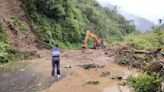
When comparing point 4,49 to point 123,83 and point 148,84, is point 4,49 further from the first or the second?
point 148,84

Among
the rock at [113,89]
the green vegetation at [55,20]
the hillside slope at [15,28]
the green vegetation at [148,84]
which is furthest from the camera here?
the green vegetation at [55,20]

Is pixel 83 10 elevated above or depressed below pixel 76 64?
above

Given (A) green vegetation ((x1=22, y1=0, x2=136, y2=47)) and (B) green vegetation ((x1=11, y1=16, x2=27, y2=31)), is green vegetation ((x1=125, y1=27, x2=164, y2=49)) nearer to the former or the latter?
(A) green vegetation ((x1=22, y1=0, x2=136, y2=47))

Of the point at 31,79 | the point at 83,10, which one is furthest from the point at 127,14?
the point at 31,79

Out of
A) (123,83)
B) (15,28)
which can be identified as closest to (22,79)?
(123,83)

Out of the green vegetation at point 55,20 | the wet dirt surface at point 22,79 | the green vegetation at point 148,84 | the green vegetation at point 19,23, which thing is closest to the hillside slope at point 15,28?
the green vegetation at point 19,23

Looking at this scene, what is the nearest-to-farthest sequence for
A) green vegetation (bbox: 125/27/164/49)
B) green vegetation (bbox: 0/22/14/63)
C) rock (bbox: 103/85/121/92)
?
1. rock (bbox: 103/85/121/92)
2. green vegetation (bbox: 0/22/14/63)
3. green vegetation (bbox: 125/27/164/49)

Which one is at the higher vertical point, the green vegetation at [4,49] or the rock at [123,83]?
the green vegetation at [4,49]


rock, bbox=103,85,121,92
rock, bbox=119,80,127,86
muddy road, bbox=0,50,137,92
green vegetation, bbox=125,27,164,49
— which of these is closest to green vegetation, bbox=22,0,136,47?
green vegetation, bbox=125,27,164,49

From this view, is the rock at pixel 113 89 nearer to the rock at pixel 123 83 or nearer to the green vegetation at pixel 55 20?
the rock at pixel 123 83

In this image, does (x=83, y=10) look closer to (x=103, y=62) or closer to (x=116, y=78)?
(x=103, y=62)

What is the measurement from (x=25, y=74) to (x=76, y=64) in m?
3.95

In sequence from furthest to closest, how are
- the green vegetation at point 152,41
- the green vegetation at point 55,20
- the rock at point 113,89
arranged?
the green vegetation at point 55,20, the green vegetation at point 152,41, the rock at point 113,89

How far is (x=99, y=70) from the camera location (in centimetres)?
1758
